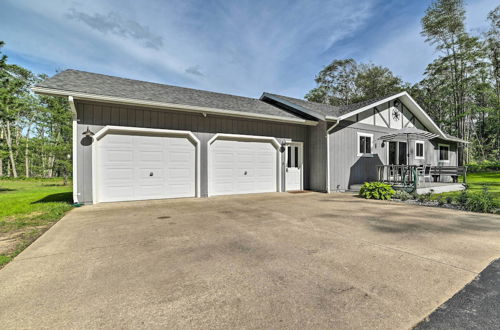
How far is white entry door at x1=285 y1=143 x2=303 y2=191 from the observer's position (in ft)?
32.0

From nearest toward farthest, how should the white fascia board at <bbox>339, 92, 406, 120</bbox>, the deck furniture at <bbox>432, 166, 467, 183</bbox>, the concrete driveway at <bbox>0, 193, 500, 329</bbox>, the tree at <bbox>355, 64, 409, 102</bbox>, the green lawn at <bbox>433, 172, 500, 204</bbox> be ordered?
the concrete driveway at <bbox>0, 193, 500, 329</bbox>
the green lawn at <bbox>433, 172, 500, 204</bbox>
the deck furniture at <bbox>432, 166, 467, 183</bbox>
the white fascia board at <bbox>339, 92, 406, 120</bbox>
the tree at <bbox>355, 64, 409, 102</bbox>

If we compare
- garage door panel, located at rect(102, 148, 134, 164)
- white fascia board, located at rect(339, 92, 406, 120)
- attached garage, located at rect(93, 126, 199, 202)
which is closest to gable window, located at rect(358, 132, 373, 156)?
white fascia board, located at rect(339, 92, 406, 120)

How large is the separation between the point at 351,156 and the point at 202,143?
666 cm

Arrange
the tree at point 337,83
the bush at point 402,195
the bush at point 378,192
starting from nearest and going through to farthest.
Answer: the bush at point 402,195 → the bush at point 378,192 → the tree at point 337,83

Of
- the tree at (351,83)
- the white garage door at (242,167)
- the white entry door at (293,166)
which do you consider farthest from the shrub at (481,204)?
the tree at (351,83)

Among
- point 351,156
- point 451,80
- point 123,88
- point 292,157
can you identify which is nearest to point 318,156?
point 292,157

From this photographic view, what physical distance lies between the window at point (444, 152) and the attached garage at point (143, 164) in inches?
630

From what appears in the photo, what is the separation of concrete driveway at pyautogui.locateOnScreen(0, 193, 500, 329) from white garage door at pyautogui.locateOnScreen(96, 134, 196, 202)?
214 centimetres

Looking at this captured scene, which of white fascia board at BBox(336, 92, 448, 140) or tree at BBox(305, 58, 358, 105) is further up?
tree at BBox(305, 58, 358, 105)

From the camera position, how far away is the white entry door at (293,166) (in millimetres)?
9749

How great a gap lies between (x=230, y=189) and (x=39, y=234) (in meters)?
5.46

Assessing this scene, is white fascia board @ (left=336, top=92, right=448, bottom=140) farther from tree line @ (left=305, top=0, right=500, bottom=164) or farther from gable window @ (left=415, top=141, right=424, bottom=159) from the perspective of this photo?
tree line @ (left=305, top=0, right=500, bottom=164)

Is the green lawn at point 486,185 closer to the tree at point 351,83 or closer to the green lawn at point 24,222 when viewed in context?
the green lawn at point 24,222

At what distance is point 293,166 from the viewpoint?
32.8 ft
